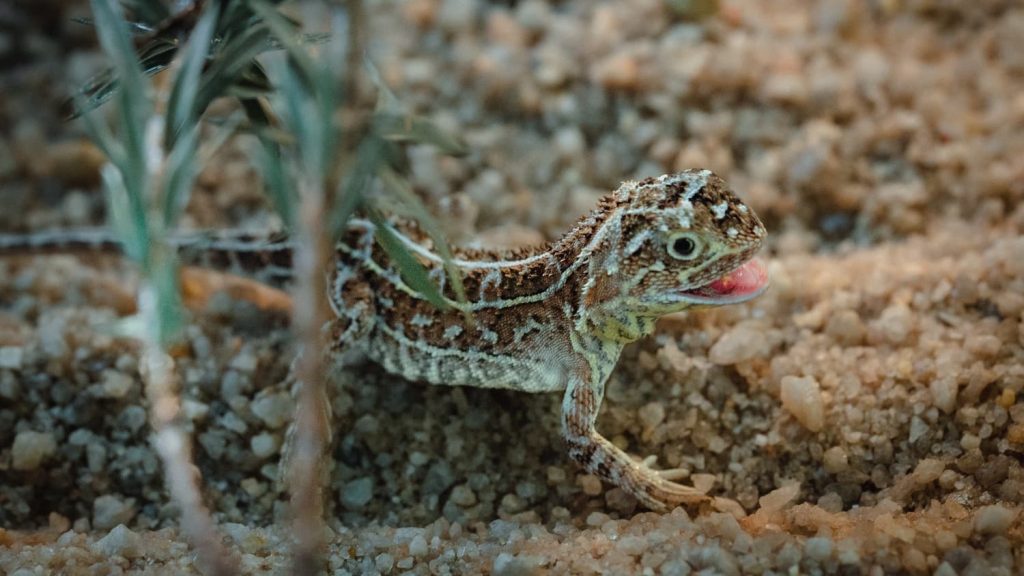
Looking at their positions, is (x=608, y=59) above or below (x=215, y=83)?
above

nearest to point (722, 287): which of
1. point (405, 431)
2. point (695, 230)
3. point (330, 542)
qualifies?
point (695, 230)

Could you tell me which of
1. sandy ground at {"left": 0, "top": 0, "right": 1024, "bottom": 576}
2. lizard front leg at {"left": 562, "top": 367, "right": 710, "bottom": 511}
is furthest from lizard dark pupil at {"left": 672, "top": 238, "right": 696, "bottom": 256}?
sandy ground at {"left": 0, "top": 0, "right": 1024, "bottom": 576}

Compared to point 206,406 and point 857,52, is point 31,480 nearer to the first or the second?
point 206,406

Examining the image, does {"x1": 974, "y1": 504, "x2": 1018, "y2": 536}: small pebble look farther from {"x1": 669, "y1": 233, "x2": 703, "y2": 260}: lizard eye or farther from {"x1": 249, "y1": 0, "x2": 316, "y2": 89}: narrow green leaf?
{"x1": 249, "y1": 0, "x2": 316, "y2": 89}: narrow green leaf

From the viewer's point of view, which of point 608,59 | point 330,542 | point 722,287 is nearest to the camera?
point 330,542

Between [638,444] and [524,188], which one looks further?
[524,188]

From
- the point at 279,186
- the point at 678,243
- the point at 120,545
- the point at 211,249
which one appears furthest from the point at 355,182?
the point at 211,249
